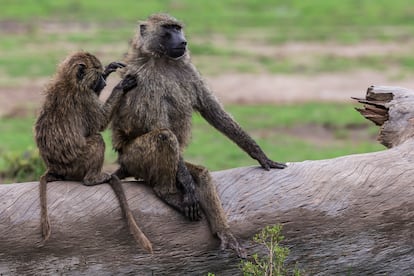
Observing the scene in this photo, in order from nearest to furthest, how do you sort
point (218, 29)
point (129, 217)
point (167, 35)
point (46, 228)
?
point (46, 228) → point (129, 217) → point (167, 35) → point (218, 29)

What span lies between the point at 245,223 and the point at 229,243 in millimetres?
188

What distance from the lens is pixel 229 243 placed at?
5.80 m

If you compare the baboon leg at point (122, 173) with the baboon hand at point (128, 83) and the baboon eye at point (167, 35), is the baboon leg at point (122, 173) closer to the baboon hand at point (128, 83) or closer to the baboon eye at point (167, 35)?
the baboon hand at point (128, 83)

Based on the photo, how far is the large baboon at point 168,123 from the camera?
229 inches

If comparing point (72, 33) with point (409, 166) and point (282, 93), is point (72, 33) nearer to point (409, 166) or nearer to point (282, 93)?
point (282, 93)

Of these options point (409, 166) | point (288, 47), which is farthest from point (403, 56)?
point (409, 166)

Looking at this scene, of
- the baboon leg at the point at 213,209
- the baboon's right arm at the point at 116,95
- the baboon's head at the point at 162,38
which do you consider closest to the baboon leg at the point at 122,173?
the baboon's right arm at the point at 116,95

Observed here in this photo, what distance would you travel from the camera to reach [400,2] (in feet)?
86.9

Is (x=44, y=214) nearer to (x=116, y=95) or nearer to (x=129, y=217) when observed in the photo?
(x=129, y=217)

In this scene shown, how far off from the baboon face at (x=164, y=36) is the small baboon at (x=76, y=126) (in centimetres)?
40

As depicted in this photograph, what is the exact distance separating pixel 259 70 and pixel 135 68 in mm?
11733

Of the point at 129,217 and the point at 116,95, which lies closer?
the point at 129,217

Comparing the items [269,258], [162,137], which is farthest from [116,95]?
[269,258]

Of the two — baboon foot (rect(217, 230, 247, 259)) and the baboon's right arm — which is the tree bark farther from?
the baboon's right arm
